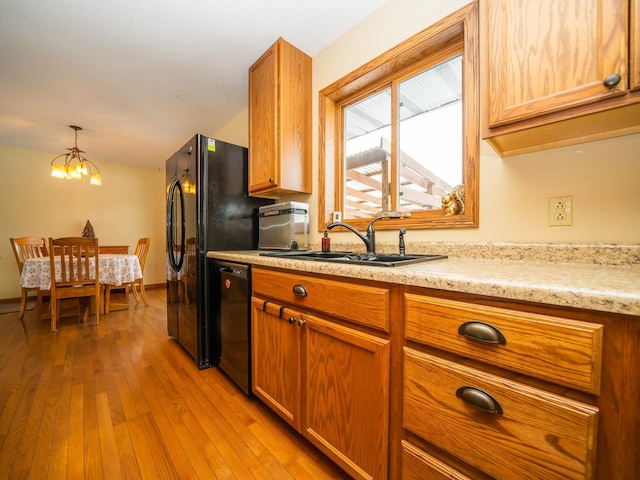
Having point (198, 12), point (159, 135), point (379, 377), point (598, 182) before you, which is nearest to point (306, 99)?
point (198, 12)

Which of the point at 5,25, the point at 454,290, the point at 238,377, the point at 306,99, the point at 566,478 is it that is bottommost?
the point at 238,377

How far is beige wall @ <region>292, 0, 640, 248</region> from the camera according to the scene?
35.4 inches

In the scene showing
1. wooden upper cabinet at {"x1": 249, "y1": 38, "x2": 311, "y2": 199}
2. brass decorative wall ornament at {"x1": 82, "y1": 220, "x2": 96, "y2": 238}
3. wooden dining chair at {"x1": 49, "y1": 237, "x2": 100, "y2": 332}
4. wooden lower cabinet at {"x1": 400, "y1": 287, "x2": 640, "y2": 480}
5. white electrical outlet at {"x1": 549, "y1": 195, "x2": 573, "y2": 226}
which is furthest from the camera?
brass decorative wall ornament at {"x1": 82, "y1": 220, "x2": 96, "y2": 238}

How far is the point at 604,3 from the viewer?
71 cm

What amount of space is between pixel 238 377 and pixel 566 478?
1532 millimetres

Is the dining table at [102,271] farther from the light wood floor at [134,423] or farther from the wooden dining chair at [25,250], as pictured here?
the light wood floor at [134,423]

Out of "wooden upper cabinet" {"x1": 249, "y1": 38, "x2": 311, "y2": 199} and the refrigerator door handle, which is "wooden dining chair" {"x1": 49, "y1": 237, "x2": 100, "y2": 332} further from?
"wooden upper cabinet" {"x1": 249, "y1": 38, "x2": 311, "y2": 199}

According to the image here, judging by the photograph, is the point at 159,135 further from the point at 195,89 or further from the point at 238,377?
the point at 238,377

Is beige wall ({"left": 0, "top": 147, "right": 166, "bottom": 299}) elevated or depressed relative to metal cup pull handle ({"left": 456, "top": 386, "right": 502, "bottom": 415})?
elevated

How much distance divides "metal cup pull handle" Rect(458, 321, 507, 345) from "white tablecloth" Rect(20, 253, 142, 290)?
3947 mm

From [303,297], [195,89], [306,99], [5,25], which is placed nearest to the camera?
[303,297]

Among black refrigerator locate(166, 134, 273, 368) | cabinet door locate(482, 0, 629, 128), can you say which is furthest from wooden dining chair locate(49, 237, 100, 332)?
cabinet door locate(482, 0, 629, 128)

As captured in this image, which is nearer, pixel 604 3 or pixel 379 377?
pixel 604 3

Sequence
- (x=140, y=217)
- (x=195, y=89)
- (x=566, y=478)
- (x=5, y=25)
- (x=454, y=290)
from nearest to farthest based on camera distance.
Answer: (x=566, y=478) < (x=454, y=290) < (x=5, y=25) < (x=195, y=89) < (x=140, y=217)
